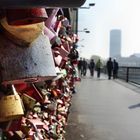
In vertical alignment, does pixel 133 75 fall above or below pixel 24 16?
below

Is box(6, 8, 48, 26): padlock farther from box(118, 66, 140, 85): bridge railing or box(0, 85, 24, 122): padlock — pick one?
box(118, 66, 140, 85): bridge railing

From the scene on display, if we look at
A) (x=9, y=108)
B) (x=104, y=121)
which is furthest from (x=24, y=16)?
(x=104, y=121)

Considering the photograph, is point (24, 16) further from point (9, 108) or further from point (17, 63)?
point (9, 108)

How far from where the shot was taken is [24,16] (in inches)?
59.0

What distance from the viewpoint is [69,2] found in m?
1.36

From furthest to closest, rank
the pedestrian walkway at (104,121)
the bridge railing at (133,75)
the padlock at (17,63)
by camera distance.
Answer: the bridge railing at (133,75)
the pedestrian walkway at (104,121)
the padlock at (17,63)

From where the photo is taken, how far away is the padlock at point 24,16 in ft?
4.92

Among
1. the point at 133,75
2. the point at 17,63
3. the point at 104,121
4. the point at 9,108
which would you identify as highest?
the point at 17,63

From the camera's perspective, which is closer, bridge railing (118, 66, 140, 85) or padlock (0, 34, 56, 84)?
padlock (0, 34, 56, 84)

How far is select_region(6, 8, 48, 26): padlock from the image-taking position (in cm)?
150

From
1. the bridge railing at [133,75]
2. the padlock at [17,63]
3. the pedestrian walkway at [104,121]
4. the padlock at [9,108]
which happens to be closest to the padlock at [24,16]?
the padlock at [17,63]

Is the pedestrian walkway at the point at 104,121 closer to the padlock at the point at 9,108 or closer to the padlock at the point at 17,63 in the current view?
the padlock at the point at 9,108

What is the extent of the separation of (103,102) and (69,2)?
54.2ft

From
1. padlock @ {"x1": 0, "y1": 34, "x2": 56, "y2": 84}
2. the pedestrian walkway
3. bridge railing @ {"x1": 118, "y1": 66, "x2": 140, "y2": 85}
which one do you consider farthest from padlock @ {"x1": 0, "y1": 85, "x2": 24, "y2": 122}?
bridge railing @ {"x1": 118, "y1": 66, "x2": 140, "y2": 85}
